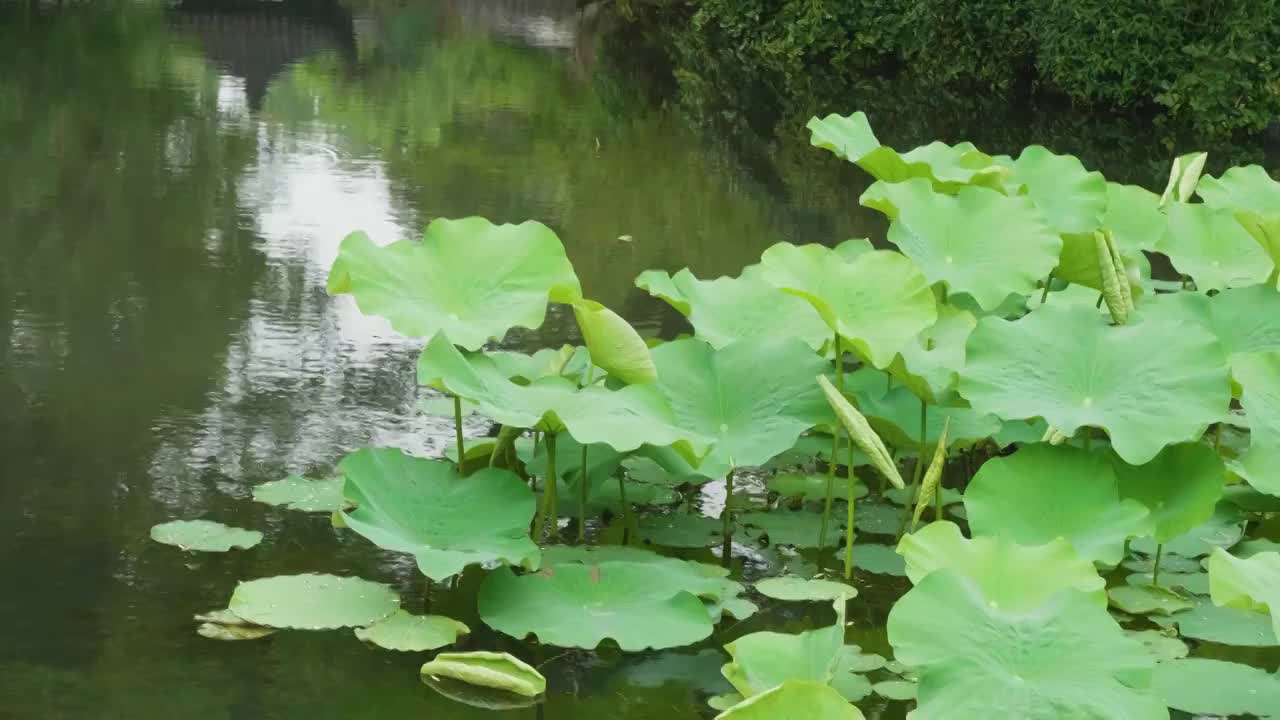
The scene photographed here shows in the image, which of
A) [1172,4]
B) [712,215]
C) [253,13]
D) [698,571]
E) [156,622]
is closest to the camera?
[156,622]

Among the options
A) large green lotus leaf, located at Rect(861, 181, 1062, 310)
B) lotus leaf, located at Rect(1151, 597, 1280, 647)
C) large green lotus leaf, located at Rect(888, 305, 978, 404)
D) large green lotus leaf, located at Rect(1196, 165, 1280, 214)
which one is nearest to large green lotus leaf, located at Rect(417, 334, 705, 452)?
large green lotus leaf, located at Rect(888, 305, 978, 404)

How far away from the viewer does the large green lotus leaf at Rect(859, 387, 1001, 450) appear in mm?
3123

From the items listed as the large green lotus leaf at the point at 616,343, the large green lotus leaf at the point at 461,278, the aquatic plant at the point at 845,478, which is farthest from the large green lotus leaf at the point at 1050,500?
→ the large green lotus leaf at the point at 461,278

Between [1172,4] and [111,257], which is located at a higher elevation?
[1172,4]

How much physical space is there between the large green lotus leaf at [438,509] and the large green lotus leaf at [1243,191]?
2160 mm

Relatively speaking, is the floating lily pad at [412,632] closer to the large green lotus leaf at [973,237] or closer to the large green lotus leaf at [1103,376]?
the large green lotus leaf at [1103,376]

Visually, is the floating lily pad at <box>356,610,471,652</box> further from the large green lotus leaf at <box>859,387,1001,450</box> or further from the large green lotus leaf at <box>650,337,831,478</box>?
the large green lotus leaf at <box>859,387,1001,450</box>

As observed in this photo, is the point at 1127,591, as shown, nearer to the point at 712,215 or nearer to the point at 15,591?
the point at 15,591

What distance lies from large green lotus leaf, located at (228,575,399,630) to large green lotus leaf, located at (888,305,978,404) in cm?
102

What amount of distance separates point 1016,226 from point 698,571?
3.45 feet

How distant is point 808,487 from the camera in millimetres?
3449

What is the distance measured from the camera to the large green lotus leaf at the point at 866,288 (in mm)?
2959

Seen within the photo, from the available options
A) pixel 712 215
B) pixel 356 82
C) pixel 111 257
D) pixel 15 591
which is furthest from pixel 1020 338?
pixel 356 82

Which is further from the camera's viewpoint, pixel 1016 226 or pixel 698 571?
pixel 1016 226
